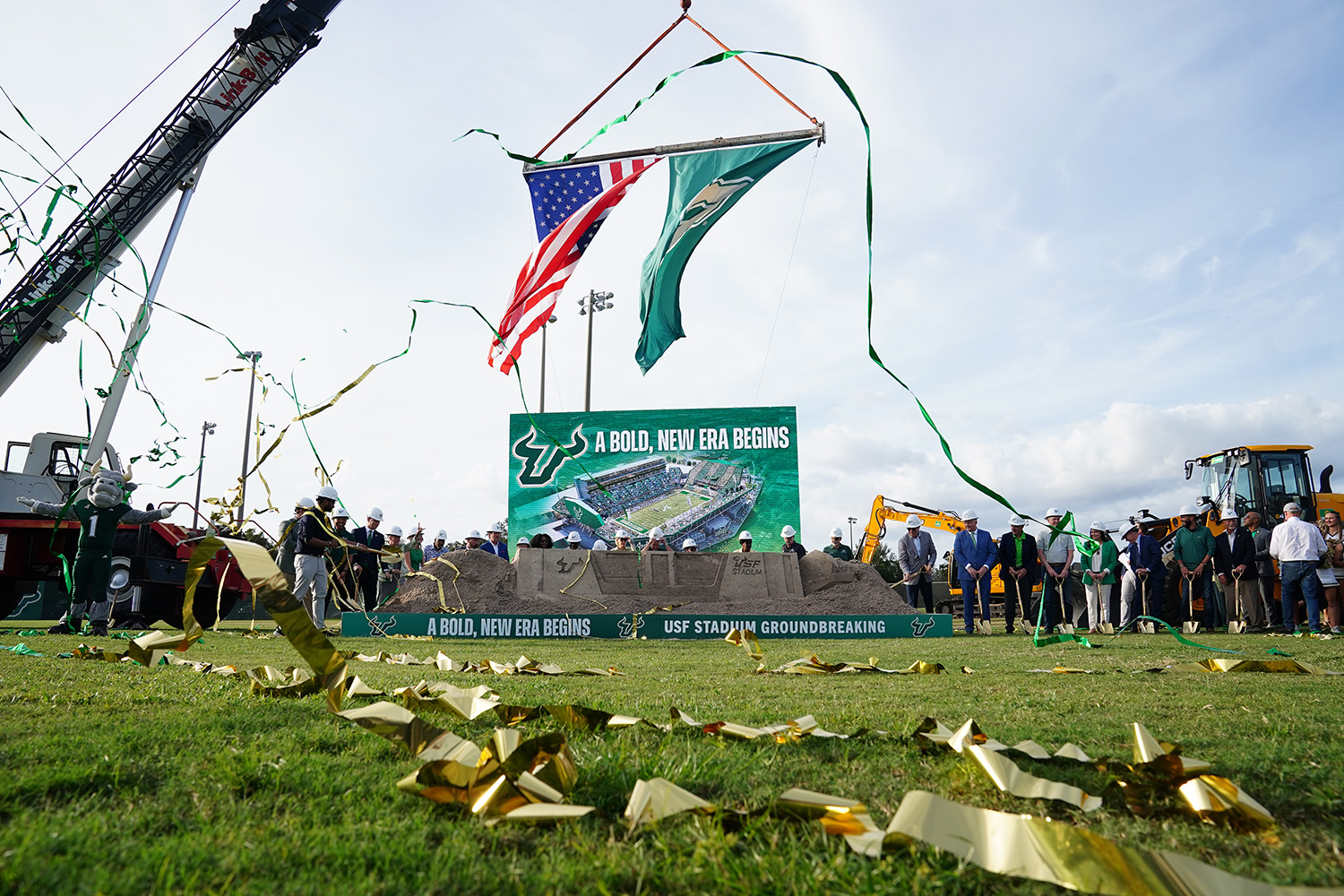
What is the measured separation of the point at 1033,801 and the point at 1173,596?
14.6m

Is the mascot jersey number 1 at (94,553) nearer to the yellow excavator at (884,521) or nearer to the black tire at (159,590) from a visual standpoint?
the black tire at (159,590)

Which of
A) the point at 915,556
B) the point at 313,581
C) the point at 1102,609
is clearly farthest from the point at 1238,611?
the point at 313,581

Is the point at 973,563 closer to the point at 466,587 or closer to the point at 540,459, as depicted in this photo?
the point at 466,587

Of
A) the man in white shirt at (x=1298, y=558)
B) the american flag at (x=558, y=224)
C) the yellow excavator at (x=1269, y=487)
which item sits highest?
the american flag at (x=558, y=224)

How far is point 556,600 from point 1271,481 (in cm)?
1452

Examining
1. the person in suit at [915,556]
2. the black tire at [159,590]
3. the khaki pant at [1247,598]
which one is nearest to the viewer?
the khaki pant at [1247,598]

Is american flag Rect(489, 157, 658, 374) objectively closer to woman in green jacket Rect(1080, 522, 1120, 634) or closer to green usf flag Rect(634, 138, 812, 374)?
green usf flag Rect(634, 138, 812, 374)

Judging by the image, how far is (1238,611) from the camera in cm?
1272

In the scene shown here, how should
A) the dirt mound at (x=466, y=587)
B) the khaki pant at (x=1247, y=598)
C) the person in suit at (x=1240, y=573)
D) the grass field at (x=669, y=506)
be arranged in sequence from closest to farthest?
the person in suit at (x=1240, y=573) < the khaki pant at (x=1247, y=598) < the dirt mound at (x=466, y=587) < the grass field at (x=669, y=506)

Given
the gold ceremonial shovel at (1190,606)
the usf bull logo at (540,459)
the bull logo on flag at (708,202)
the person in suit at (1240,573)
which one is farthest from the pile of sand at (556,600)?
the usf bull logo at (540,459)

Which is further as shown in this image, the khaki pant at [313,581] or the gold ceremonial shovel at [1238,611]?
the gold ceremonial shovel at [1238,611]

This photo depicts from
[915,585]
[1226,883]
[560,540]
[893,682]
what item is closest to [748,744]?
[1226,883]

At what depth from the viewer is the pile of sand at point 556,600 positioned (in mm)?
12742

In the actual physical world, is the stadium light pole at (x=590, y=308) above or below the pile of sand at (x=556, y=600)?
above
